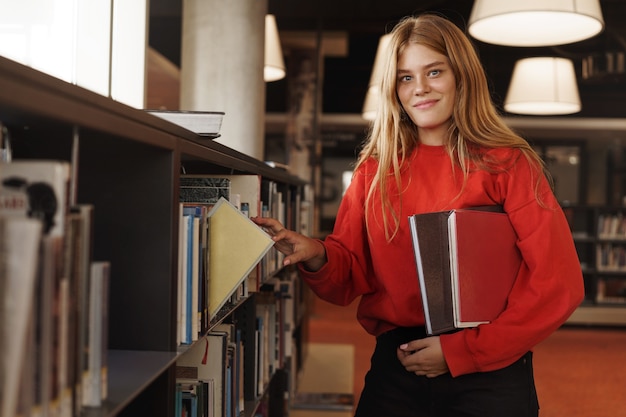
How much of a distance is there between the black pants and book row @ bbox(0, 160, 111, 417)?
3.26ft

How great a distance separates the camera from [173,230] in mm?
1229

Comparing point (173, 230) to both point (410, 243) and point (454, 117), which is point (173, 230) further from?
point (454, 117)

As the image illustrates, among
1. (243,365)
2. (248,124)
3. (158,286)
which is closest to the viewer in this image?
(158,286)

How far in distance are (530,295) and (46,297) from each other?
1.20 m

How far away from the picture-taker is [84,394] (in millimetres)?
938

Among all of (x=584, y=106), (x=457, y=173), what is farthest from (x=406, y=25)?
(x=584, y=106)

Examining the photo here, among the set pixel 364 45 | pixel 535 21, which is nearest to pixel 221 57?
pixel 535 21

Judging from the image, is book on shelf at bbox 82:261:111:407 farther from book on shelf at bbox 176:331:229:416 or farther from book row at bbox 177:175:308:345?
book on shelf at bbox 176:331:229:416

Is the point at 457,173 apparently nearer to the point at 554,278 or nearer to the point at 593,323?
the point at 554,278

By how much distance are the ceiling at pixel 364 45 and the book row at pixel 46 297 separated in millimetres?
4482

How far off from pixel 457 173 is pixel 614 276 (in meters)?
7.43

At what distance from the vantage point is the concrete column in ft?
12.4

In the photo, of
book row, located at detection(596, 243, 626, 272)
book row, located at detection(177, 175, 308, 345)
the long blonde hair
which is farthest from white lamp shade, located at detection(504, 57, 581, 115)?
book row, located at detection(177, 175, 308, 345)

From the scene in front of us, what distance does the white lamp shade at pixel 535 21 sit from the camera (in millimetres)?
3076
